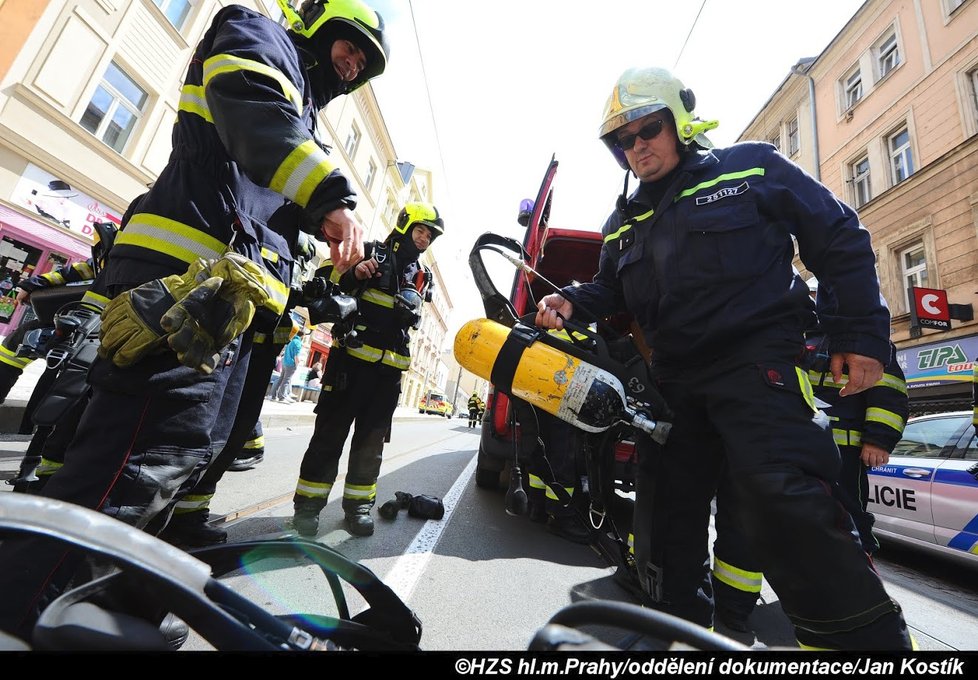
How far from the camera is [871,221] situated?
11625mm

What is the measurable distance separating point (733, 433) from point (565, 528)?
1810mm

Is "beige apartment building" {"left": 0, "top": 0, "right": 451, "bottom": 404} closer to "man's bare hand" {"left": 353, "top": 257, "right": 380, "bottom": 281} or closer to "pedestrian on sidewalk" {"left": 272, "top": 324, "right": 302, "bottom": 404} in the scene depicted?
"pedestrian on sidewalk" {"left": 272, "top": 324, "right": 302, "bottom": 404}

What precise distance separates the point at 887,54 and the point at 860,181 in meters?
3.64

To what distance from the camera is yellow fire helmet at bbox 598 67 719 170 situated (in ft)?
5.75

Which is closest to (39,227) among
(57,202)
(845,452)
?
(57,202)

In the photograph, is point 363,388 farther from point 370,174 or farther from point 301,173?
point 370,174

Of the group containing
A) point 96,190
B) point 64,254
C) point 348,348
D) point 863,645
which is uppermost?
point 96,190

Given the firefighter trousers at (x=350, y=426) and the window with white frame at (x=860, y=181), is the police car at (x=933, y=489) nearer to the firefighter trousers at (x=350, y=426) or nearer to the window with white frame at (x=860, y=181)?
the firefighter trousers at (x=350, y=426)

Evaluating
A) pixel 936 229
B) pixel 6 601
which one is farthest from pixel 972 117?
pixel 6 601

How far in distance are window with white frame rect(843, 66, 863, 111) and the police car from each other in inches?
560

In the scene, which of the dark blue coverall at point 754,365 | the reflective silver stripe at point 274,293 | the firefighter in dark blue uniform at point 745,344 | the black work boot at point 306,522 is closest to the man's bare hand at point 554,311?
the firefighter in dark blue uniform at point 745,344

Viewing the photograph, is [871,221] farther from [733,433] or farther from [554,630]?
[554,630]

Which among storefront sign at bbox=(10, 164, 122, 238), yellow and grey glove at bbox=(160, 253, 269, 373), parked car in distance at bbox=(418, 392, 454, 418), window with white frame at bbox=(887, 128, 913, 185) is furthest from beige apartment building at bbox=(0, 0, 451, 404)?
parked car in distance at bbox=(418, 392, 454, 418)

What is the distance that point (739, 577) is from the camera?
203 centimetres
